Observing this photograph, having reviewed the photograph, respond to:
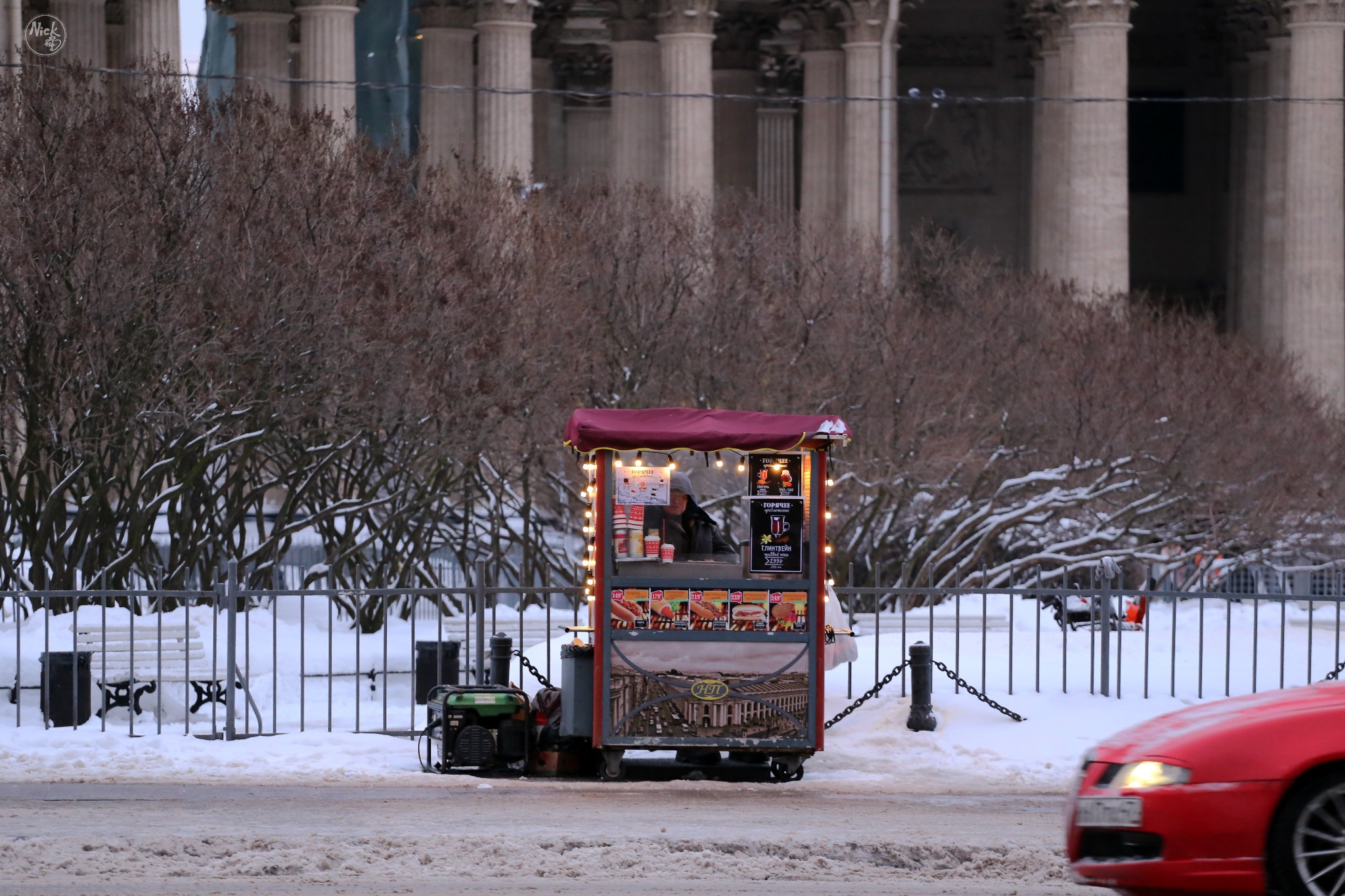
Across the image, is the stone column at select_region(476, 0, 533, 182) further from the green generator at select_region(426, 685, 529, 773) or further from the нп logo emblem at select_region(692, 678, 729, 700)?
the нп logo emblem at select_region(692, 678, 729, 700)

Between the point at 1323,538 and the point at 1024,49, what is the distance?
27.6 metres

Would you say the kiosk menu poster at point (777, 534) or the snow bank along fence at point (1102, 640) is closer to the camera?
the kiosk menu poster at point (777, 534)

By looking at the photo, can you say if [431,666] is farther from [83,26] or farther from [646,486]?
[83,26]

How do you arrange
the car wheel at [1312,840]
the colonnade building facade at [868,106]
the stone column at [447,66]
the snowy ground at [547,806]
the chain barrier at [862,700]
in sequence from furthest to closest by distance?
the stone column at [447,66] → the colonnade building facade at [868,106] → the chain barrier at [862,700] → the snowy ground at [547,806] → the car wheel at [1312,840]

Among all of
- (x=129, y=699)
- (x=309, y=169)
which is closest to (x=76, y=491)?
(x=309, y=169)

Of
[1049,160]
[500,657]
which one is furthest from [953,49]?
[500,657]

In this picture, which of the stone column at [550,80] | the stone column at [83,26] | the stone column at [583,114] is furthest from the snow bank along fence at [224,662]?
the stone column at [583,114]

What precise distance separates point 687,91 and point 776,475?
32.7m

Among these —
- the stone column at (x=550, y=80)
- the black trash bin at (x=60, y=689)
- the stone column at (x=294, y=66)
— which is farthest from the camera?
the stone column at (x=550, y=80)

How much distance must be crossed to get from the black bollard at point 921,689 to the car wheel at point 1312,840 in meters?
6.52

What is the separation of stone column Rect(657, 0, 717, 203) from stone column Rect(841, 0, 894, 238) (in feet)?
10.5

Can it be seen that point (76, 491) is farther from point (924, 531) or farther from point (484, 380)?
point (924, 531)

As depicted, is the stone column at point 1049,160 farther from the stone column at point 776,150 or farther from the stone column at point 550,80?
the stone column at point 550,80

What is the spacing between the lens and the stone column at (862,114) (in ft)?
151
